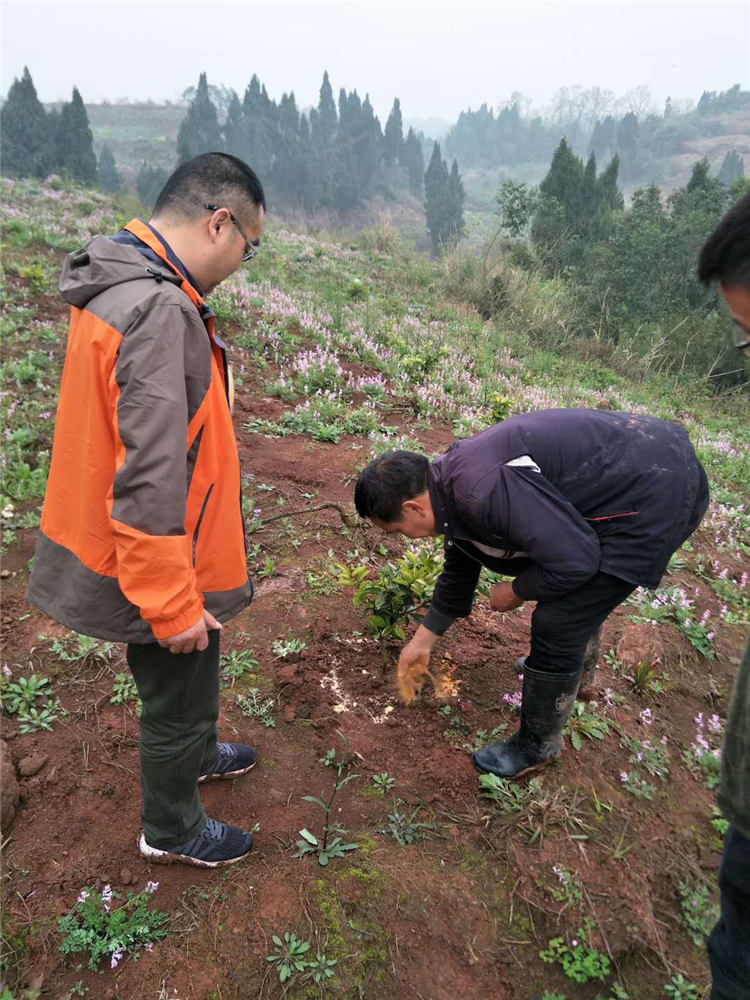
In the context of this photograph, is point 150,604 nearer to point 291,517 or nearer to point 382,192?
point 291,517

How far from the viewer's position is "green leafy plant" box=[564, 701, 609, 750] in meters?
2.73

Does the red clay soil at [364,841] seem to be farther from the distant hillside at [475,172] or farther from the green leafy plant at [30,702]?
the distant hillside at [475,172]

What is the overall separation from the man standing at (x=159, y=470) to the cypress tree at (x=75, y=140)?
43163 mm

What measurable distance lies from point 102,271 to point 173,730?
141 centimetres

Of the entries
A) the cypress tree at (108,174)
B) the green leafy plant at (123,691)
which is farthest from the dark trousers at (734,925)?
the cypress tree at (108,174)

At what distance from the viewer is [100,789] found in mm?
2438

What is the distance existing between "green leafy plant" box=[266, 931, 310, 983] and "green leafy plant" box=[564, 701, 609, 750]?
1444 millimetres

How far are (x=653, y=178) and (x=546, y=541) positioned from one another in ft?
343

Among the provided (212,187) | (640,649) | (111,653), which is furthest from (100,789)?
(640,649)

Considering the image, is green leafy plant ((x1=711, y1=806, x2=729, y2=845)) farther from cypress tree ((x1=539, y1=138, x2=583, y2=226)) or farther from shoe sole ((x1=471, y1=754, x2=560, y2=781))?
cypress tree ((x1=539, y1=138, x2=583, y2=226))

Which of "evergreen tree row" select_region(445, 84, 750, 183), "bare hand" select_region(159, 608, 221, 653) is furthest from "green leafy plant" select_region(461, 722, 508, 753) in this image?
"evergreen tree row" select_region(445, 84, 750, 183)

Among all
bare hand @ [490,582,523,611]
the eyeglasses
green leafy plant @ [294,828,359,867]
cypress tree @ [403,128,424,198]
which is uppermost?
cypress tree @ [403,128,424,198]

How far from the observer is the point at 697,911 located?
85.3 inches

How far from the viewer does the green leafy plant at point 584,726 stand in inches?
107
